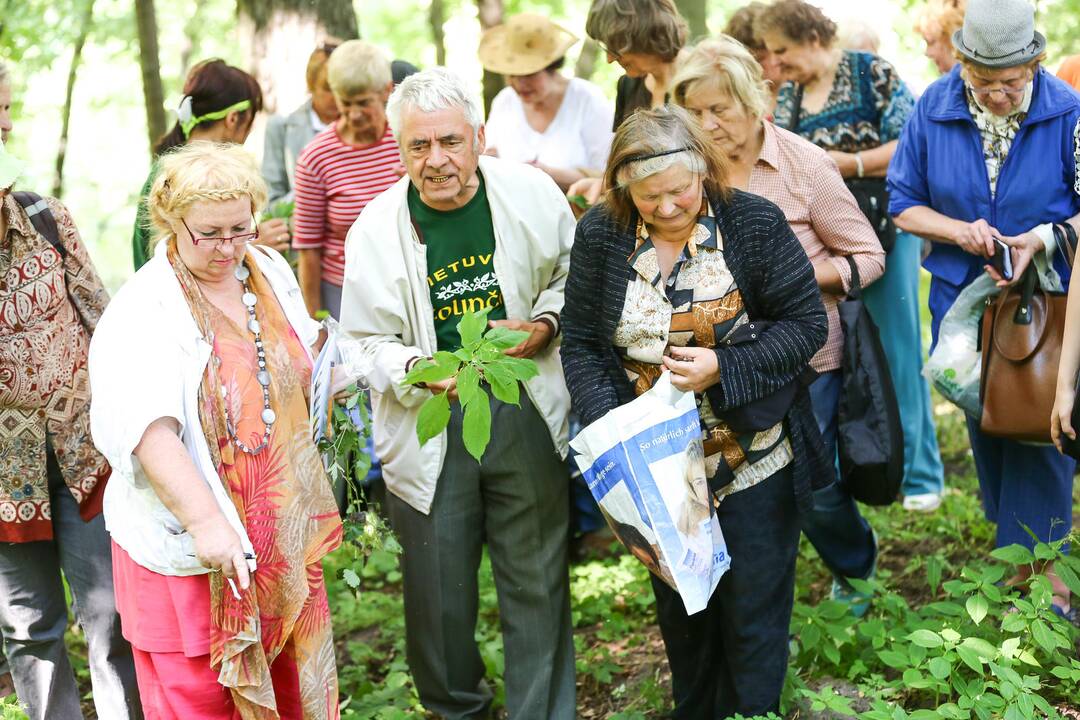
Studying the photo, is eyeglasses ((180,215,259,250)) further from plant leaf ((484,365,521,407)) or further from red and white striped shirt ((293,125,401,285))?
red and white striped shirt ((293,125,401,285))

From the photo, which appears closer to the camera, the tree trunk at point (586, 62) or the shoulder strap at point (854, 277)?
the shoulder strap at point (854, 277)

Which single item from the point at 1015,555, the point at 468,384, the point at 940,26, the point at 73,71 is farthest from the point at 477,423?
the point at 73,71

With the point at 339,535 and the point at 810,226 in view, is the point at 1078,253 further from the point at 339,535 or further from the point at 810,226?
the point at 339,535

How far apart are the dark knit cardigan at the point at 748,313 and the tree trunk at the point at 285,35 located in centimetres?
407

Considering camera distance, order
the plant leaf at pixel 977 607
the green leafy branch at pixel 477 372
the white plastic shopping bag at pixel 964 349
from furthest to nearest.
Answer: the white plastic shopping bag at pixel 964 349, the plant leaf at pixel 977 607, the green leafy branch at pixel 477 372

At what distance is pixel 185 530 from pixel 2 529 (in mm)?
887

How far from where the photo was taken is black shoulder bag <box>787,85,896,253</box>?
473cm

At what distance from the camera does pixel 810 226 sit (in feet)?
12.3

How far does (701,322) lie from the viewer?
3.21m

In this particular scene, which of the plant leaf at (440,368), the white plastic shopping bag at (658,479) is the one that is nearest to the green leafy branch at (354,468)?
the plant leaf at (440,368)

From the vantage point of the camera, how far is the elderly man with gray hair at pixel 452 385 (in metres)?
3.47

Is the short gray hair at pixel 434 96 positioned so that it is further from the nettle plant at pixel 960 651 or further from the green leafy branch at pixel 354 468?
the nettle plant at pixel 960 651

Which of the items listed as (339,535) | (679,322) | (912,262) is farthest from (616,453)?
(912,262)

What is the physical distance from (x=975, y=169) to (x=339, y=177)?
266 cm
